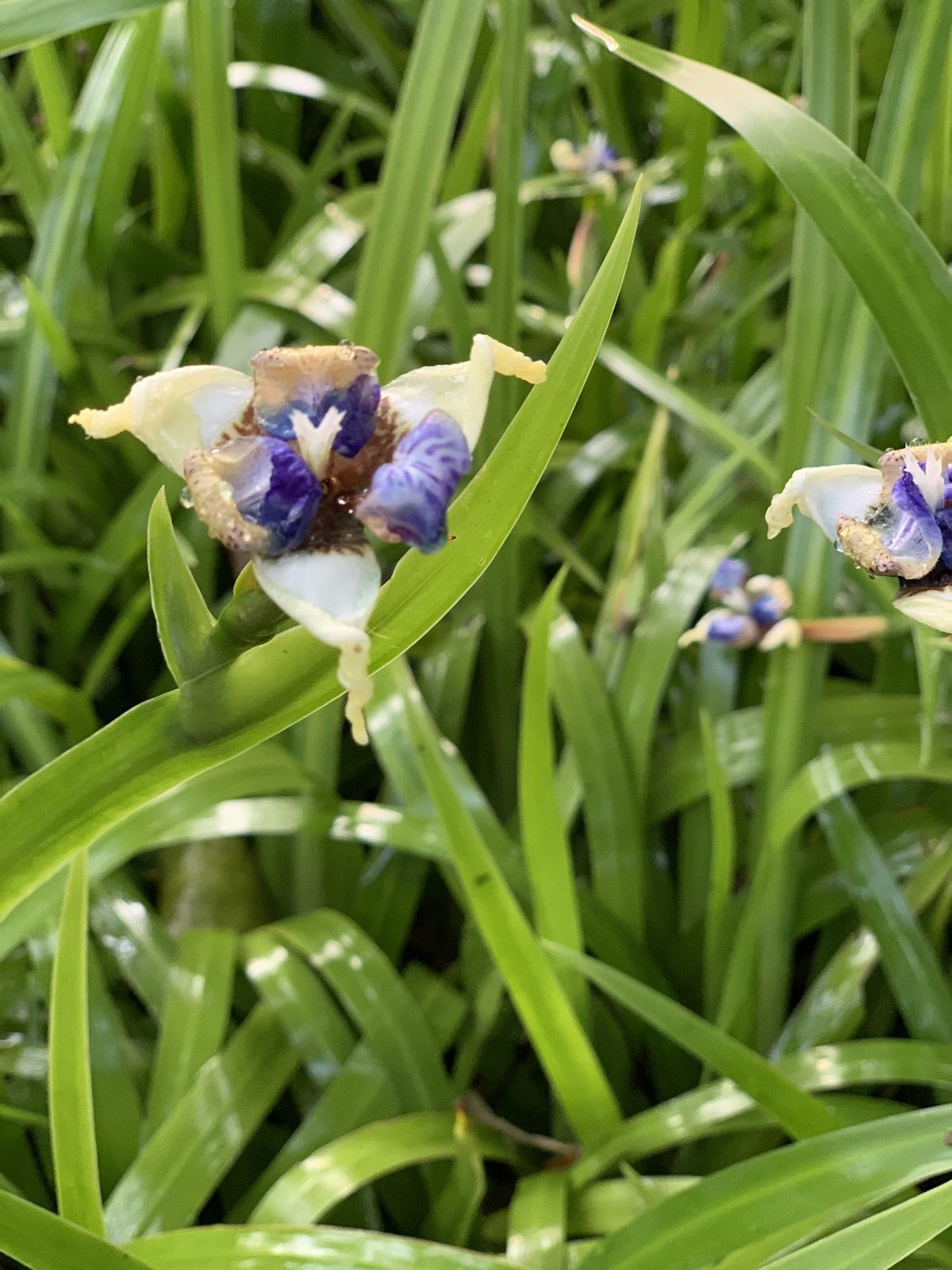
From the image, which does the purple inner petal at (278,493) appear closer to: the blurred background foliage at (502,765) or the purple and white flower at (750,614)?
the blurred background foliage at (502,765)

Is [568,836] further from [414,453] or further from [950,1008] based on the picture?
[414,453]

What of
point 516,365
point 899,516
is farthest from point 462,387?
point 899,516

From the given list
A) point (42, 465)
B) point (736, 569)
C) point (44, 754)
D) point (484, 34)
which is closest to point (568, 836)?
point (736, 569)

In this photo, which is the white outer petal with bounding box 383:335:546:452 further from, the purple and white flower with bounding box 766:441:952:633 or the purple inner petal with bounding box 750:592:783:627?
the purple inner petal with bounding box 750:592:783:627

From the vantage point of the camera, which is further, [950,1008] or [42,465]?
[42,465]

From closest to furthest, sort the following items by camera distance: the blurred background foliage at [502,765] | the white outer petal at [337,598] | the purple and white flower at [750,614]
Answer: the white outer petal at [337,598]
the blurred background foliage at [502,765]
the purple and white flower at [750,614]

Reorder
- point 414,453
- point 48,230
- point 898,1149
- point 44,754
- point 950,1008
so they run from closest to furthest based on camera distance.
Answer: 1. point 414,453
2. point 898,1149
3. point 950,1008
4. point 44,754
5. point 48,230

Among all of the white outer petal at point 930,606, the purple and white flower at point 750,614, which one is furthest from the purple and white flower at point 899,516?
the purple and white flower at point 750,614

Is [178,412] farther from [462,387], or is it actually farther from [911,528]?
[911,528]
